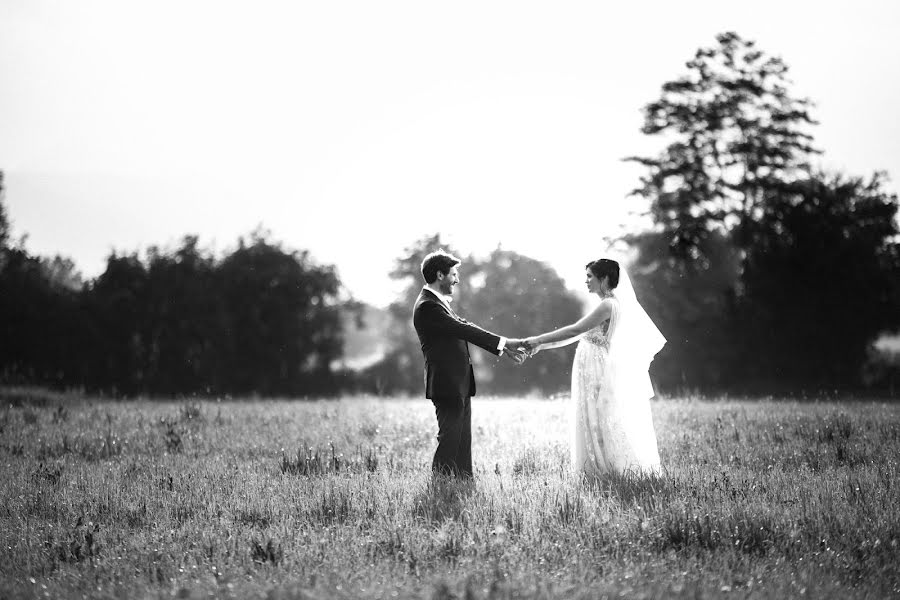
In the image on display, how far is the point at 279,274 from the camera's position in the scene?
89.8 feet

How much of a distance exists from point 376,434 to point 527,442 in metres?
2.47

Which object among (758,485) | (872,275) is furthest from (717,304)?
(758,485)

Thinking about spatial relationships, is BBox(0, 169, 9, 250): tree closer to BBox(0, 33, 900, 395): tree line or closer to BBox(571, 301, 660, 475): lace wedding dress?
BBox(0, 33, 900, 395): tree line

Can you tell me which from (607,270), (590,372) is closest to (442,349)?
(590,372)

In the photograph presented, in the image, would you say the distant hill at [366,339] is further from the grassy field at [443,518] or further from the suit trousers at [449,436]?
the suit trousers at [449,436]

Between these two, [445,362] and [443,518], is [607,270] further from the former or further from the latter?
[443,518]

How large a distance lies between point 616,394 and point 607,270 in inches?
55.5

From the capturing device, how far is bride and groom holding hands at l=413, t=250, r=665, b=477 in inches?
296

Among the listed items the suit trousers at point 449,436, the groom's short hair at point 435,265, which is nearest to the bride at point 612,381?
the suit trousers at point 449,436

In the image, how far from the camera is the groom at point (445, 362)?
747 cm

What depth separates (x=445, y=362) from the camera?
24.5ft

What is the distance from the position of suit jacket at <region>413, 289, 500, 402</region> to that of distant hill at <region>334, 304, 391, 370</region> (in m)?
19.8

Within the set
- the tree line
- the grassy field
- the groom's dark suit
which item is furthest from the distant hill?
the groom's dark suit

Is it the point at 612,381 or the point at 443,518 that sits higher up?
the point at 612,381
